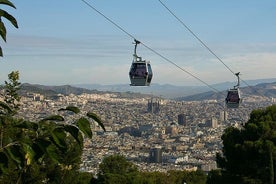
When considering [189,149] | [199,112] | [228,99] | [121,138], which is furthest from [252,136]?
[199,112]

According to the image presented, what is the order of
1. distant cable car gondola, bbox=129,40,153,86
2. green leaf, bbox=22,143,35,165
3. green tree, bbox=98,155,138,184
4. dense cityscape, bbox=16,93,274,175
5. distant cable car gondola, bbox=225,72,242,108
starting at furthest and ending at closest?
dense cityscape, bbox=16,93,274,175
green tree, bbox=98,155,138,184
distant cable car gondola, bbox=225,72,242,108
distant cable car gondola, bbox=129,40,153,86
green leaf, bbox=22,143,35,165

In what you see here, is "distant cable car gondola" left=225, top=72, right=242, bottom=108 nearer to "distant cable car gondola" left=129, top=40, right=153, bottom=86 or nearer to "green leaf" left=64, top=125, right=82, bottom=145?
"distant cable car gondola" left=129, top=40, right=153, bottom=86

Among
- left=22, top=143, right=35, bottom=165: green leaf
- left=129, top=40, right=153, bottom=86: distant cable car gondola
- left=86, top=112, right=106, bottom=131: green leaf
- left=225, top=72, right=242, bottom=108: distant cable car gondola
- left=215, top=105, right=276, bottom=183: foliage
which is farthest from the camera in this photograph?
left=225, top=72, right=242, bottom=108: distant cable car gondola

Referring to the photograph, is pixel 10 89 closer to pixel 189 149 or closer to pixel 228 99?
pixel 228 99

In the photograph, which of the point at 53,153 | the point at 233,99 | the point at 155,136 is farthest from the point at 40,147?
the point at 155,136

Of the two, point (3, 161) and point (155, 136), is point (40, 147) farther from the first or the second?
point (155, 136)

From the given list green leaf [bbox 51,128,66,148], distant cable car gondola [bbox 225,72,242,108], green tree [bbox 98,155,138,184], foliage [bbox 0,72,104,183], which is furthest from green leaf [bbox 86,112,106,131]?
green tree [bbox 98,155,138,184]

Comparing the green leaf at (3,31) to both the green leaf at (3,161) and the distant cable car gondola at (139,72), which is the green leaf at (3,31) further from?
the distant cable car gondola at (139,72)
